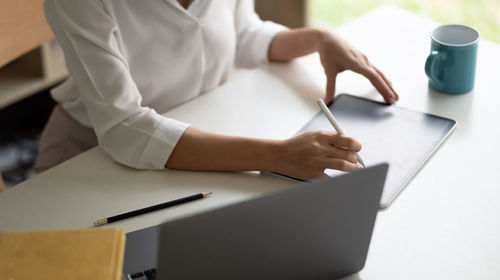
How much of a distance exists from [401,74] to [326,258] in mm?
599

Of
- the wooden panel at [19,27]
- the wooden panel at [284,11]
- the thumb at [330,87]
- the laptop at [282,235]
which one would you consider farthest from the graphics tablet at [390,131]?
the wooden panel at [284,11]

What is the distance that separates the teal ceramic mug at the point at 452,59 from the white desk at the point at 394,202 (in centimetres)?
2

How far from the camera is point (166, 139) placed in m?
1.07

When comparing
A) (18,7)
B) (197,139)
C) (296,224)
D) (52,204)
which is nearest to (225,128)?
(197,139)

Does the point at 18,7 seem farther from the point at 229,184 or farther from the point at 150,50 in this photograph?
the point at 229,184

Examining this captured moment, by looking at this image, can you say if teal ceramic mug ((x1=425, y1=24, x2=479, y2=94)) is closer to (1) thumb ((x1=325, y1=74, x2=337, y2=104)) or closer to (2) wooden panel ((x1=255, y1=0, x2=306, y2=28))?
(1) thumb ((x1=325, y1=74, x2=337, y2=104))

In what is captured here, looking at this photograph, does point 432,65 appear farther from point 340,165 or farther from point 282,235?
point 282,235

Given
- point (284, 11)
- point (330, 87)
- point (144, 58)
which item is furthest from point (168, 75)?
point (284, 11)

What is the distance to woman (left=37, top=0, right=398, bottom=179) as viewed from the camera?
3.41 ft

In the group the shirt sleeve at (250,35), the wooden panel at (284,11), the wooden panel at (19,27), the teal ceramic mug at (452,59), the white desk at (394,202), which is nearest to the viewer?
the white desk at (394,202)

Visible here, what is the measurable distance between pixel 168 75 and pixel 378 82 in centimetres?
41

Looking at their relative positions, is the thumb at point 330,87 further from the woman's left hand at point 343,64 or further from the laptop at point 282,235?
the laptop at point 282,235

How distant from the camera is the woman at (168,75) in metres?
1.04

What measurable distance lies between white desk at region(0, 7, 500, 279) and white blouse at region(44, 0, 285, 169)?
6cm
